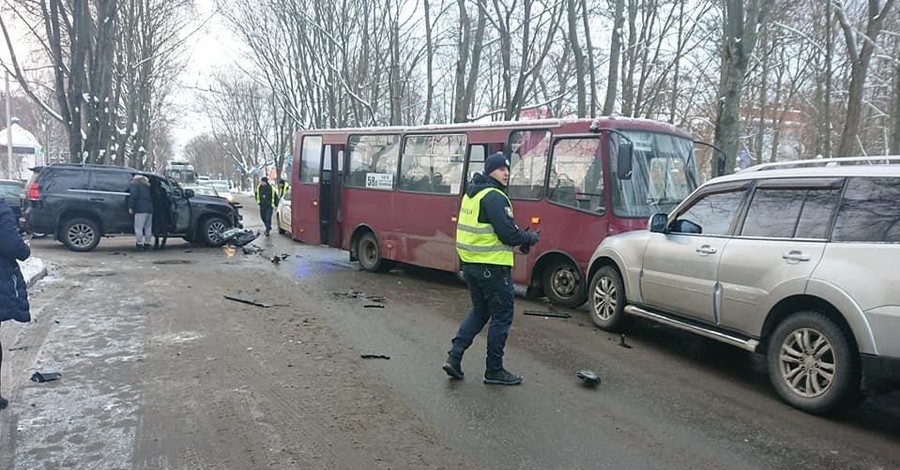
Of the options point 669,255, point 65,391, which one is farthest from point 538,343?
point 65,391

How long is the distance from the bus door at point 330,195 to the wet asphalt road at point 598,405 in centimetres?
501

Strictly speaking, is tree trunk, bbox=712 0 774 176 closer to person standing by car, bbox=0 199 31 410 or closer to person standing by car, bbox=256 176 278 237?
person standing by car, bbox=0 199 31 410

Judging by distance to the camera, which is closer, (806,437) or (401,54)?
(806,437)

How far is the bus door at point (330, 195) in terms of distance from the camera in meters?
13.0

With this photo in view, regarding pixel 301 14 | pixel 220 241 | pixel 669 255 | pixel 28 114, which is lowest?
pixel 220 241

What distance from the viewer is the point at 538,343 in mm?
6934

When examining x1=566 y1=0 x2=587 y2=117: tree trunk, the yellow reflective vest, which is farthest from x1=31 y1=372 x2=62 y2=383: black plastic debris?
x1=566 y1=0 x2=587 y2=117: tree trunk

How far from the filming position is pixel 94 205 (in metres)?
14.4

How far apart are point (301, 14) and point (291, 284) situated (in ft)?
59.3

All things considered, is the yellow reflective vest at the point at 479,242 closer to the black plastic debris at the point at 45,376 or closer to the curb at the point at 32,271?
the black plastic debris at the point at 45,376

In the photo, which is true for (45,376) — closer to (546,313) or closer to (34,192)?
(546,313)

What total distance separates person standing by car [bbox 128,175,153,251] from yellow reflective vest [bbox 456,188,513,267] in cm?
1138

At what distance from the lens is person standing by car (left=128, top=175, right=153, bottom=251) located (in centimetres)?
1435

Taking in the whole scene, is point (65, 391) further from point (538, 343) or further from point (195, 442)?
point (538, 343)
